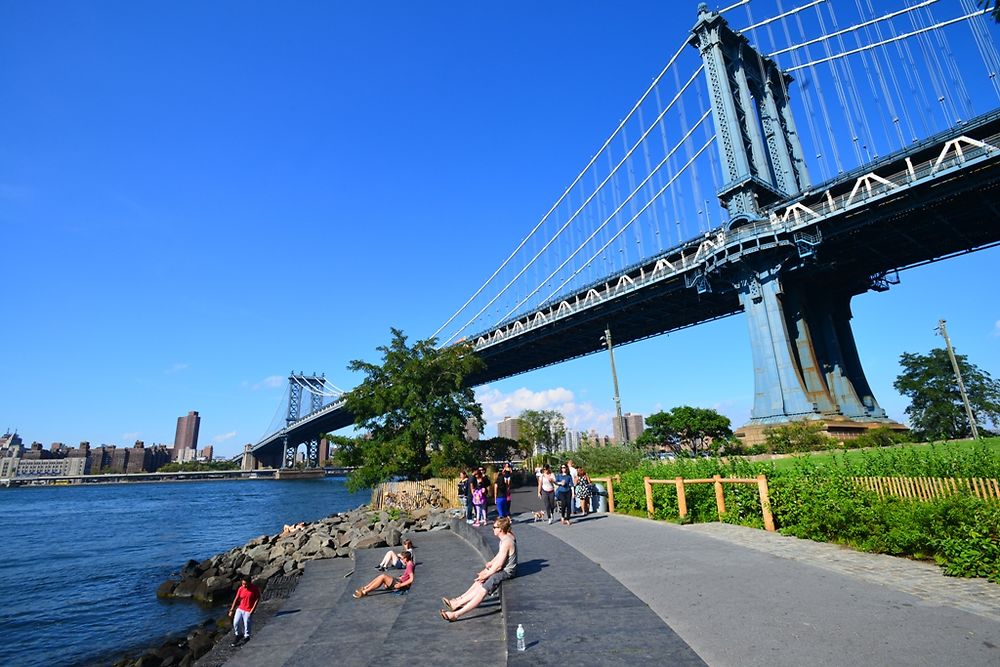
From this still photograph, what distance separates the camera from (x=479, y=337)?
62875 mm

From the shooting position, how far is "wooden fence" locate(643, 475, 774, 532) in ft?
38.2

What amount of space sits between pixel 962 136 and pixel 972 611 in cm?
3005

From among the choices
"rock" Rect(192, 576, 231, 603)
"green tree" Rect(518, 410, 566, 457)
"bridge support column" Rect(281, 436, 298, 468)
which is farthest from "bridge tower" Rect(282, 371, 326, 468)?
"rock" Rect(192, 576, 231, 603)

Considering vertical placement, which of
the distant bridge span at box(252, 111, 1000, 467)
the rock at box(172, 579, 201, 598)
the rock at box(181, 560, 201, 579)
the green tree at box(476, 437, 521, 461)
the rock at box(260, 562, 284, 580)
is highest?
the distant bridge span at box(252, 111, 1000, 467)

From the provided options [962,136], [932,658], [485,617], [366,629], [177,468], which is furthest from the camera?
[177,468]

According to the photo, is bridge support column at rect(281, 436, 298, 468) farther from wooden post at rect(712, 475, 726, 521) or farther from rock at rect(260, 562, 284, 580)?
wooden post at rect(712, 475, 726, 521)

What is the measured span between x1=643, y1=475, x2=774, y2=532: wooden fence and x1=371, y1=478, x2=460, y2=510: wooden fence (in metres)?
9.38

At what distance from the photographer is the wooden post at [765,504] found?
11578 mm

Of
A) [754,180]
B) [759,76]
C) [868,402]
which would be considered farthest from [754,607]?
[759,76]

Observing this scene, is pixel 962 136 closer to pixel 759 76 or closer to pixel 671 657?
pixel 759 76

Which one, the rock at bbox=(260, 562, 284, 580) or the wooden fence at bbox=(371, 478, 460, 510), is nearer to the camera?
the rock at bbox=(260, 562, 284, 580)

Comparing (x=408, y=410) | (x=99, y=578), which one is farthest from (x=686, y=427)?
(x=99, y=578)

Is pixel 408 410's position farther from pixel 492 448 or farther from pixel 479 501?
pixel 479 501

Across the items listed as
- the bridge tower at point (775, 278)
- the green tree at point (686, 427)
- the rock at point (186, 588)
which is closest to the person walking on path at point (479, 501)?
the rock at point (186, 588)
